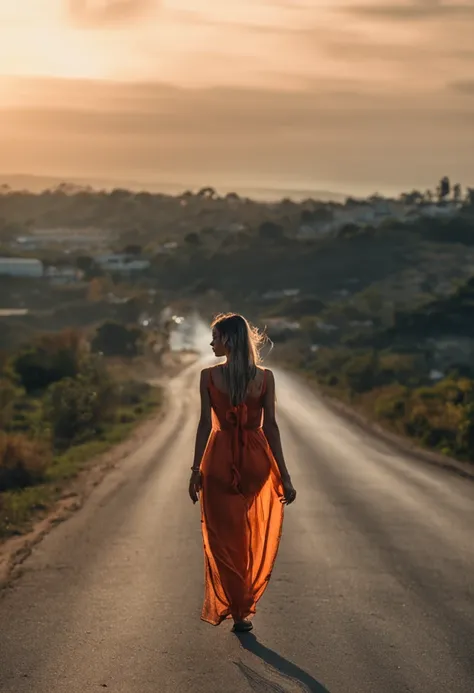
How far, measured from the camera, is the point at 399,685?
7.21 m

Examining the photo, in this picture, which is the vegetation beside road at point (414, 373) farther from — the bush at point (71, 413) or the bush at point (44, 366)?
the bush at point (44, 366)

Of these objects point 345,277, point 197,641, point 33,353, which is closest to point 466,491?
point 197,641

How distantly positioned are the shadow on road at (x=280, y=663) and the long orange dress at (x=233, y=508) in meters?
0.34

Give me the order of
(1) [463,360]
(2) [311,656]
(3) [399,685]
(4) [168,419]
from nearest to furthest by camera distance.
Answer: (3) [399,685] < (2) [311,656] < (4) [168,419] < (1) [463,360]

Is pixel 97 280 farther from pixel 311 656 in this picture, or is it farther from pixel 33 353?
pixel 311 656

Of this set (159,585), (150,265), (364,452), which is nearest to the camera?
(159,585)

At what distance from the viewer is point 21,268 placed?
153000 mm

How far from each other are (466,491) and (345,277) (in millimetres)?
130698

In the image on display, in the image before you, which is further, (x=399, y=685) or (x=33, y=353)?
(x=33, y=353)

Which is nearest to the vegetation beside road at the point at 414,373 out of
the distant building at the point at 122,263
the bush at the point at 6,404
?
the bush at the point at 6,404

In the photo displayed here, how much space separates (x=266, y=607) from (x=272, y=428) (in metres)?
1.41

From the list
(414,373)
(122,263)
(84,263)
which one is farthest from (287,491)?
(122,263)

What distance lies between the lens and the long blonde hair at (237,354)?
866 cm

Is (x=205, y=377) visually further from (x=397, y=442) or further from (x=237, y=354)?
(x=397, y=442)
